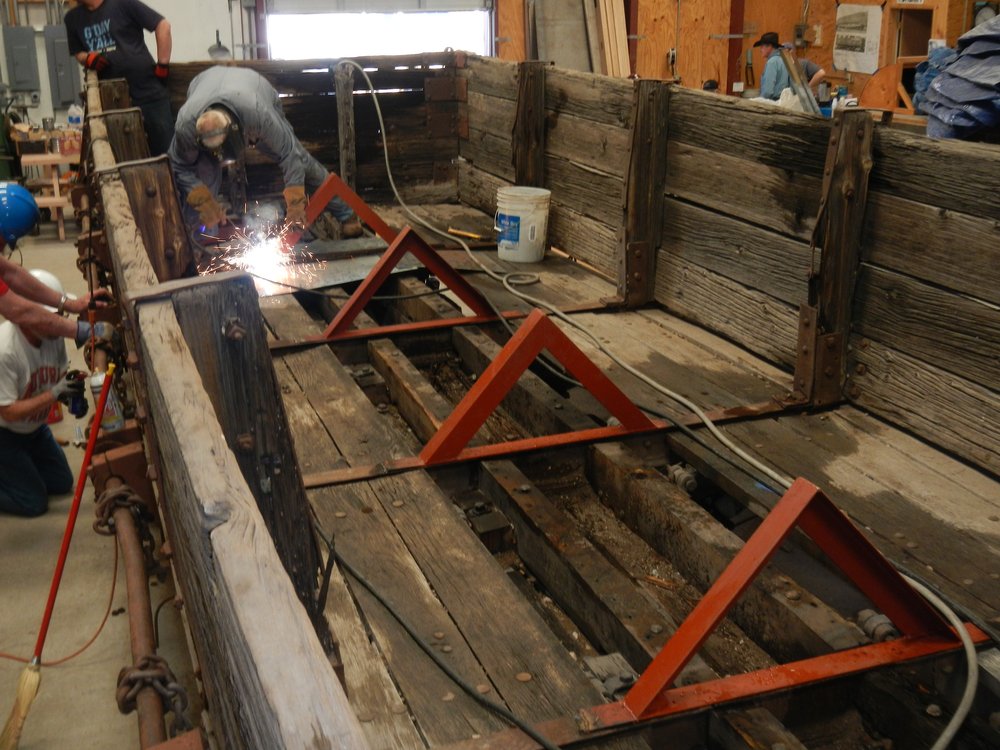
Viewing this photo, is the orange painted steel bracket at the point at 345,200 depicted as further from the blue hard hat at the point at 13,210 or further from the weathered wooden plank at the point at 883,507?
the weathered wooden plank at the point at 883,507

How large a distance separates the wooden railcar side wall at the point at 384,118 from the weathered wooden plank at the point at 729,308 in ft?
10.5

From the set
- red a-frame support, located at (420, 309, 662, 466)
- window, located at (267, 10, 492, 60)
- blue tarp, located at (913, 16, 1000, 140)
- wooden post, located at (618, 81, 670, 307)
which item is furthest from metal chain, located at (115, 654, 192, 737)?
window, located at (267, 10, 492, 60)

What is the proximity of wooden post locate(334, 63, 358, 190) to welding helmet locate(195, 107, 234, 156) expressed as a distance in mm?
1075

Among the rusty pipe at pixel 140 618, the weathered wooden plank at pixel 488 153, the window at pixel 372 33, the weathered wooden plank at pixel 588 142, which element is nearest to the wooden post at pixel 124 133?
the rusty pipe at pixel 140 618

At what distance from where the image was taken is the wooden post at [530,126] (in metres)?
6.60

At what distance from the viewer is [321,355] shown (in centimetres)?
516

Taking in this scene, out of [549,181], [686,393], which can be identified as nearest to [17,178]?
[549,181]

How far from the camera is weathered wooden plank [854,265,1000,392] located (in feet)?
11.6

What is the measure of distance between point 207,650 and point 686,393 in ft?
9.62

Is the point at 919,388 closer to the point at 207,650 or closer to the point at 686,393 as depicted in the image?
the point at 686,393

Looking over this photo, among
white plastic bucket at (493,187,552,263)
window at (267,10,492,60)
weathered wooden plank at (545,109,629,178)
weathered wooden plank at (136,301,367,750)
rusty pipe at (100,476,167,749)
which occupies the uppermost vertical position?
window at (267,10,492,60)

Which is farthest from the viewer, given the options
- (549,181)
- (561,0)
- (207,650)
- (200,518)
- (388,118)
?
(561,0)

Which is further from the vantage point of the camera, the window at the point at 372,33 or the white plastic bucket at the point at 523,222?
the window at the point at 372,33

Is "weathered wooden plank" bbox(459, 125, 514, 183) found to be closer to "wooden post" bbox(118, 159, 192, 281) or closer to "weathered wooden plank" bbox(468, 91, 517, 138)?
"weathered wooden plank" bbox(468, 91, 517, 138)
